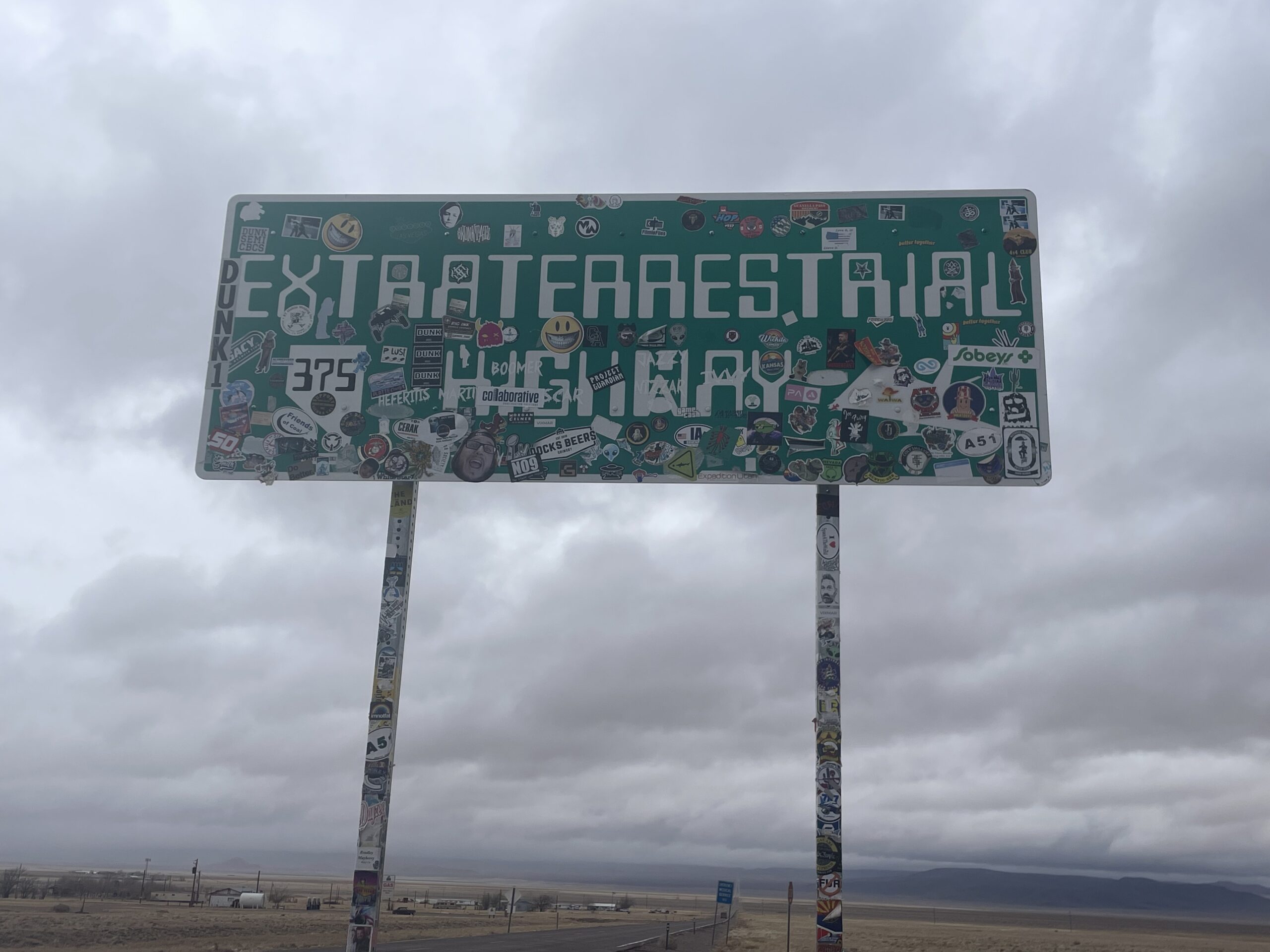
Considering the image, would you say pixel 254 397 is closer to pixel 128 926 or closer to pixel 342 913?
pixel 128 926

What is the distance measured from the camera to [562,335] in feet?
48.9

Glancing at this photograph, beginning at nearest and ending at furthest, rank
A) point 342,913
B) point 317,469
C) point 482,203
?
point 317,469 → point 482,203 → point 342,913

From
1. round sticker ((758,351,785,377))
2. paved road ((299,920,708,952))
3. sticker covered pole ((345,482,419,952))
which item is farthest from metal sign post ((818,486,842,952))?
paved road ((299,920,708,952))

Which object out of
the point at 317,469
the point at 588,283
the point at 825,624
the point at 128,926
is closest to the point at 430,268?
the point at 588,283

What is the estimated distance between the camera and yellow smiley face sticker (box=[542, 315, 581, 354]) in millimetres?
14828

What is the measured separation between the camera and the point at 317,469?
14.6m

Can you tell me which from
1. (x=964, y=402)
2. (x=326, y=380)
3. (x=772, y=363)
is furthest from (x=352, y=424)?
(x=964, y=402)

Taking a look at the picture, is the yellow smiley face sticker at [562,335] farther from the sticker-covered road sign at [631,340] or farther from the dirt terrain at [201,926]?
the dirt terrain at [201,926]

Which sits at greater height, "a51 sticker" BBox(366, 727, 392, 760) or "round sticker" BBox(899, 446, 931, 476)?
"round sticker" BBox(899, 446, 931, 476)

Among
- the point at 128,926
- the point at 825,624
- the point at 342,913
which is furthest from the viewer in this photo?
the point at 342,913

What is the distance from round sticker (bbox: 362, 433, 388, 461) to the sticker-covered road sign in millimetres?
56

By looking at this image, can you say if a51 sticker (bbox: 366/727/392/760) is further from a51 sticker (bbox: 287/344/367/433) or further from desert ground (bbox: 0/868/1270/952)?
desert ground (bbox: 0/868/1270/952)

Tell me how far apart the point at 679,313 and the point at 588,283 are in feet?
4.64

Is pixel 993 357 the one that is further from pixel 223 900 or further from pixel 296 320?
pixel 223 900
